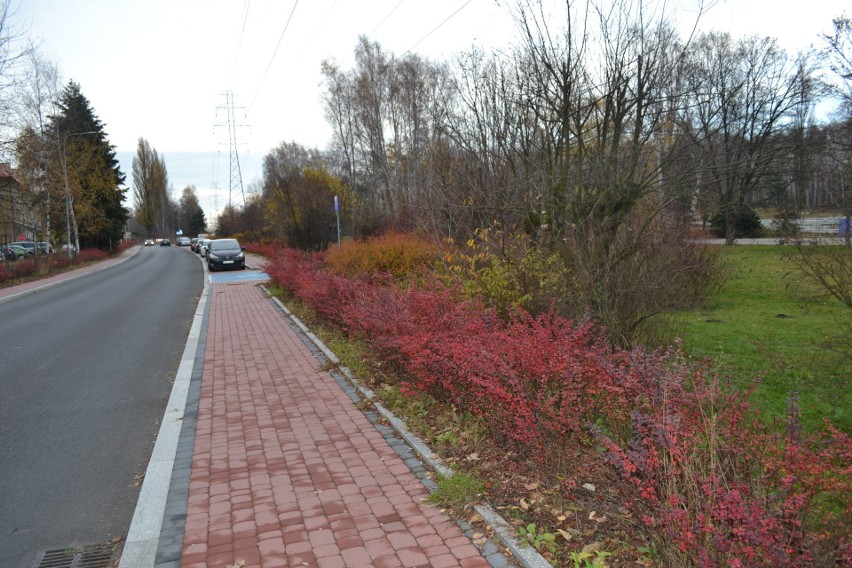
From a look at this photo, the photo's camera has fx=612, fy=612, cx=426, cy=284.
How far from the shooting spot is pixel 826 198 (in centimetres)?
997

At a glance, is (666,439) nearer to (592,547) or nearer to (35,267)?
(592,547)

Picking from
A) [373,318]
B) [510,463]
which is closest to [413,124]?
[373,318]

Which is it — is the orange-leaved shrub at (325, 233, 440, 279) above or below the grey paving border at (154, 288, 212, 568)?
above

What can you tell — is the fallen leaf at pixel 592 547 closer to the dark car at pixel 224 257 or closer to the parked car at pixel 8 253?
the dark car at pixel 224 257

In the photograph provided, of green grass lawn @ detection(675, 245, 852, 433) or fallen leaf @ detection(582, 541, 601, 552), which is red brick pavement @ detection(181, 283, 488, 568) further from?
green grass lawn @ detection(675, 245, 852, 433)

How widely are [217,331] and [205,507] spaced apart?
27.0 feet

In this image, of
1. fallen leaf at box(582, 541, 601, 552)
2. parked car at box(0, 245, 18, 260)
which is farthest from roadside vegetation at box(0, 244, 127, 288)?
fallen leaf at box(582, 541, 601, 552)

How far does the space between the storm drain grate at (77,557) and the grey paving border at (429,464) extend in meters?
2.14

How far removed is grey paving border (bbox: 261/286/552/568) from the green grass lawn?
2.26 meters

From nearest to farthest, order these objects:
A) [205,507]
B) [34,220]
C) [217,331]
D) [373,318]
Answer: [205,507] < [373,318] < [217,331] < [34,220]

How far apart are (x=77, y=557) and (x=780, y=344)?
39.1 ft

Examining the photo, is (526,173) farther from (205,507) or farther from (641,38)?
(205,507)

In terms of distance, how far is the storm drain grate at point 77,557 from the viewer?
147 inches

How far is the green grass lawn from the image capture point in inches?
315
